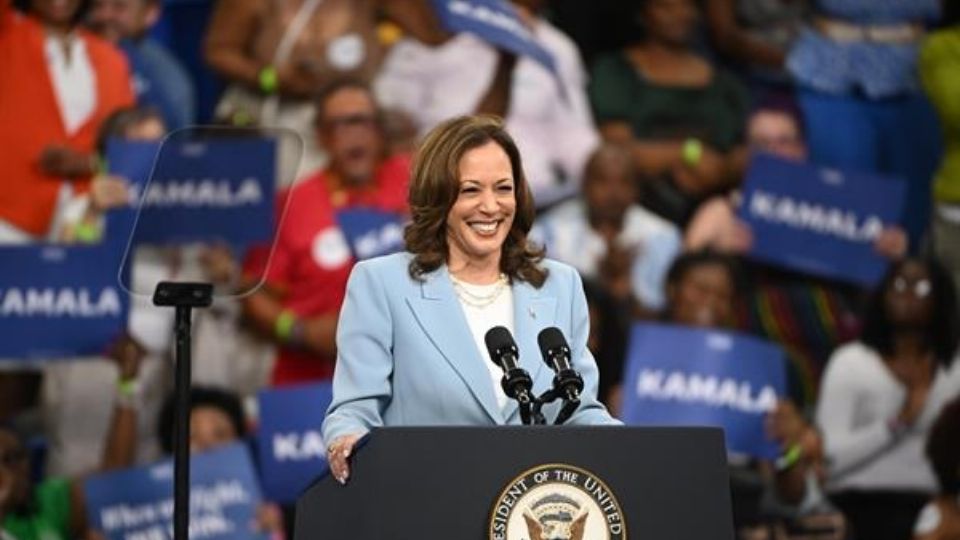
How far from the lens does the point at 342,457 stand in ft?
11.1

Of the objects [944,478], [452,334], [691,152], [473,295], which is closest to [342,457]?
[452,334]

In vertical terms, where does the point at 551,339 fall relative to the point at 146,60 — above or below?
above

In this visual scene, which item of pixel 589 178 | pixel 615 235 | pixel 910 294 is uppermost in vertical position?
pixel 589 178

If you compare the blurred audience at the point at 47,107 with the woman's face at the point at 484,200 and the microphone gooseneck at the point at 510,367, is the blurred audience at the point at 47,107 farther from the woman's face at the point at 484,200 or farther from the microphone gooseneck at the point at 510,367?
the microphone gooseneck at the point at 510,367

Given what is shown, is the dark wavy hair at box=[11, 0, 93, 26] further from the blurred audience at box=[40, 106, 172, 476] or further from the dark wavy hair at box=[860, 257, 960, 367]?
the dark wavy hair at box=[860, 257, 960, 367]

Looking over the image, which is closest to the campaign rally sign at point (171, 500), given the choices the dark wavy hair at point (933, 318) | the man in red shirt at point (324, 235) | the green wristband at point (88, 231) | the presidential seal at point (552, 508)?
the man in red shirt at point (324, 235)

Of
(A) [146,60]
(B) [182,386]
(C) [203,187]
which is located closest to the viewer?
(B) [182,386]

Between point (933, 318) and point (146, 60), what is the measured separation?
3413mm

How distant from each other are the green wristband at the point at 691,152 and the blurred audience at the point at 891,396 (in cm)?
96

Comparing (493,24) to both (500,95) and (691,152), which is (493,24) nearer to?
(500,95)

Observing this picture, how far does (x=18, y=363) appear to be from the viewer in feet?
24.7

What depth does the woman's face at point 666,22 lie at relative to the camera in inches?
343

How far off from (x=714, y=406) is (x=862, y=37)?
1.81m

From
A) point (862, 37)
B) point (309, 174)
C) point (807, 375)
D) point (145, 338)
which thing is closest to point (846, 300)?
point (807, 375)
